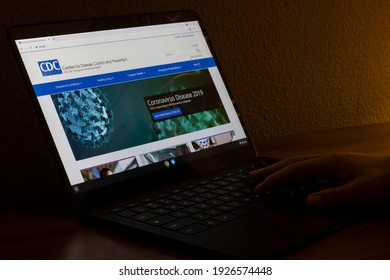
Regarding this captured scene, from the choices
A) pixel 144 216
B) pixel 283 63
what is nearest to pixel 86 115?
pixel 144 216

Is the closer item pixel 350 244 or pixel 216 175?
pixel 350 244

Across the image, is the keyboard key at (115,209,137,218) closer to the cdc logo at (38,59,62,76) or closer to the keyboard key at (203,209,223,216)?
the keyboard key at (203,209,223,216)

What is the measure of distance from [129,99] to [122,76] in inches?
1.5

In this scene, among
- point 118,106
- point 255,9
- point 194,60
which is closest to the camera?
point 118,106

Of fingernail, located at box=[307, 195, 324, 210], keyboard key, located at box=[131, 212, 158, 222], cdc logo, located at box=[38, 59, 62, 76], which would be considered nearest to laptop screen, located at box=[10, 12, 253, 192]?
cdc logo, located at box=[38, 59, 62, 76]

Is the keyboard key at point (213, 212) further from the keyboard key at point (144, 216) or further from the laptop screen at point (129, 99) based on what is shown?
the laptop screen at point (129, 99)

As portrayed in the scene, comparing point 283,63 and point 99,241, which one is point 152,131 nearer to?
point 99,241

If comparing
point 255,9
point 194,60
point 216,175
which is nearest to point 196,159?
point 216,175

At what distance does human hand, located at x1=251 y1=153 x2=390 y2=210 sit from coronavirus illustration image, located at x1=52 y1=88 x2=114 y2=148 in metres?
0.23

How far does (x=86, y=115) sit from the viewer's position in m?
0.80
